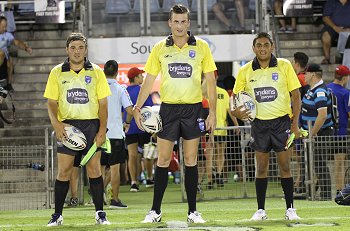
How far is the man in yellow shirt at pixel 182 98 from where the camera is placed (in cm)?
1188

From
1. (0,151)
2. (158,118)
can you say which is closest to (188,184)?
(158,118)

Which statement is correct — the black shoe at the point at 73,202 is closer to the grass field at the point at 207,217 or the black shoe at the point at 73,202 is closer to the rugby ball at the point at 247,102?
the grass field at the point at 207,217

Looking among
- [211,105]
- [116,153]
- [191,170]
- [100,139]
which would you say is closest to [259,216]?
[191,170]

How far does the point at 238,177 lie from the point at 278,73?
522cm

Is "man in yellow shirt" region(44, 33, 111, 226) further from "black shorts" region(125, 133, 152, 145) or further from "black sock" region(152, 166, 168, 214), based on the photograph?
"black shorts" region(125, 133, 152, 145)

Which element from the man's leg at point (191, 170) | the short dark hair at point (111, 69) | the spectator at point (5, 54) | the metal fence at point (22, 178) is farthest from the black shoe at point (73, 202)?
the spectator at point (5, 54)

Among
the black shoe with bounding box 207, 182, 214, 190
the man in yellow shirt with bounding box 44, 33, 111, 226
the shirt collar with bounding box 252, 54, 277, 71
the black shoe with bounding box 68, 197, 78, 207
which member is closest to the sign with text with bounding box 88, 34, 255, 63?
the black shoe with bounding box 207, 182, 214, 190

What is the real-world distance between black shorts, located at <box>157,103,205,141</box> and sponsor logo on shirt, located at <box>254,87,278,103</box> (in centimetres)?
78

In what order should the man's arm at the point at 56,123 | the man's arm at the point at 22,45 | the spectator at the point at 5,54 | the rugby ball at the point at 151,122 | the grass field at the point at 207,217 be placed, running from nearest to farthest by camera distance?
1. the grass field at the point at 207,217
2. the rugby ball at the point at 151,122
3. the man's arm at the point at 56,123
4. the spectator at the point at 5,54
5. the man's arm at the point at 22,45

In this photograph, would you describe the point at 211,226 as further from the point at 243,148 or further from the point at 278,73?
the point at 243,148

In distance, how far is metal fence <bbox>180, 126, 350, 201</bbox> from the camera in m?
16.8

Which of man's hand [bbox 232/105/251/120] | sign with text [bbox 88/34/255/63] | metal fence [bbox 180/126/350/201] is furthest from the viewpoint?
sign with text [bbox 88/34/255/63]

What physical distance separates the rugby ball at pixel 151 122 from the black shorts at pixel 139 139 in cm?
751

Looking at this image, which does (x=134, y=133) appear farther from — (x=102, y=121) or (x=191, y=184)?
(x=191, y=184)
